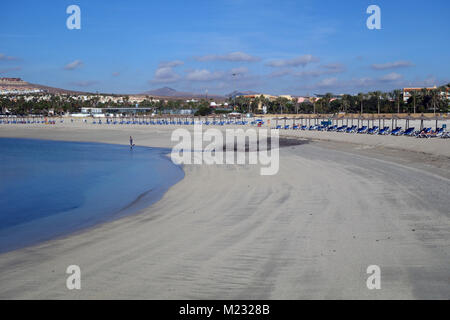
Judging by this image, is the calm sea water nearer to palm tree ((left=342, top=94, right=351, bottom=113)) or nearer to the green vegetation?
the green vegetation

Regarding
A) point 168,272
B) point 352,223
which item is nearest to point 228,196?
point 352,223

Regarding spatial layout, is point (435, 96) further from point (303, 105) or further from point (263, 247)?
point (263, 247)

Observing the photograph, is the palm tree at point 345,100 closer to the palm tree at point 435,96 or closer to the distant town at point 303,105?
the distant town at point 303,105

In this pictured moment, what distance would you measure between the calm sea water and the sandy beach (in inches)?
45.1

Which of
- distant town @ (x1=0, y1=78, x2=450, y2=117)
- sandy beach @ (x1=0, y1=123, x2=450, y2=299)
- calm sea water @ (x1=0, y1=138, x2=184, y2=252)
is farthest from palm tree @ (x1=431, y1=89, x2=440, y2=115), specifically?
sandy beach @ (x1=0, y1=123, x2=450, y2=299)

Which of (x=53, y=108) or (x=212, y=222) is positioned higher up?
(x=53, y=108)

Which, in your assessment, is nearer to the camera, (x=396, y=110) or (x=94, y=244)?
(x=94, y=244)

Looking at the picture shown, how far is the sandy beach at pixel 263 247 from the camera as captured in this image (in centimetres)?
542

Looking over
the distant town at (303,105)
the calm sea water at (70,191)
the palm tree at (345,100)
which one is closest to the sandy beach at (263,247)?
the calm sea water at (70,191)

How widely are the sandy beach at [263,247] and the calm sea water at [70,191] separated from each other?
45.1 inches

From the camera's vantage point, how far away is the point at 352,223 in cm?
874
